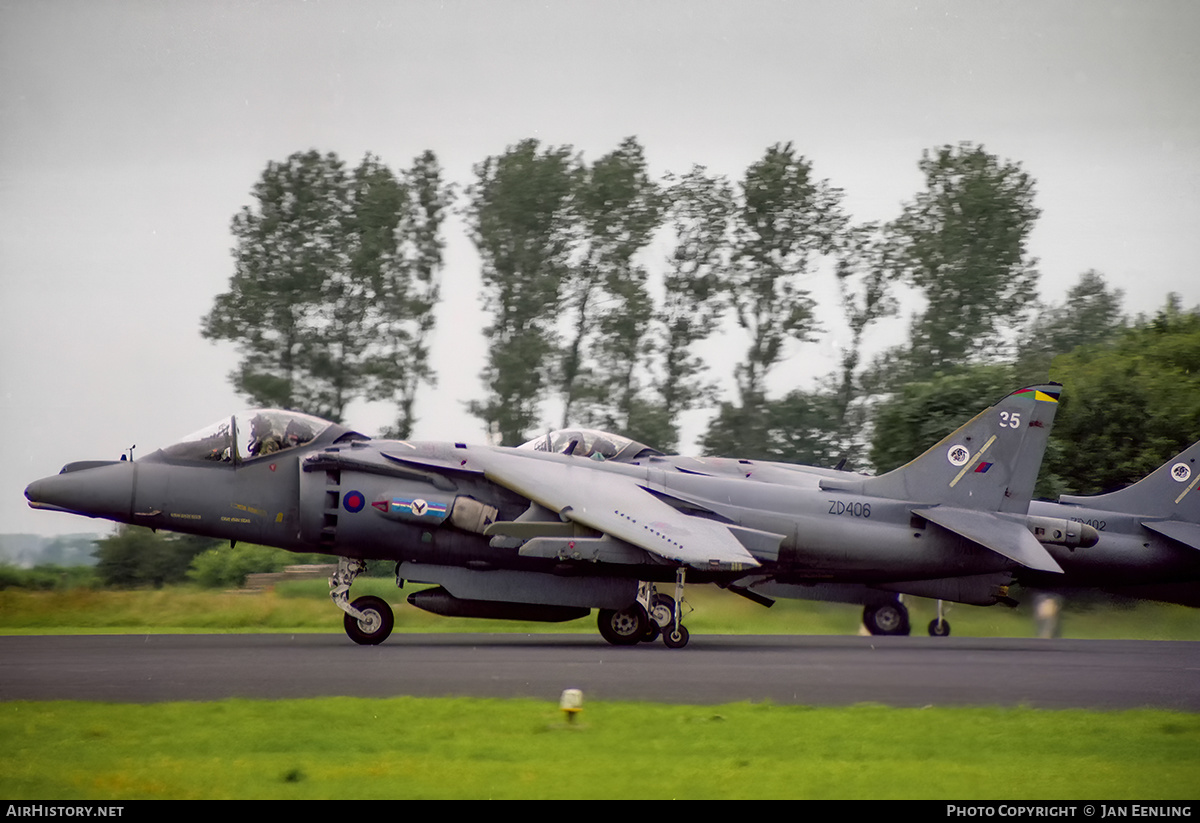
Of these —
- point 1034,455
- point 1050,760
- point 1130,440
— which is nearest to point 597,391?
point 1130,440

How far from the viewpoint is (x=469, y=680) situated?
39.0ft

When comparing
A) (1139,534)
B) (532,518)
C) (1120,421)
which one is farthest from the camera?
(1120,421)

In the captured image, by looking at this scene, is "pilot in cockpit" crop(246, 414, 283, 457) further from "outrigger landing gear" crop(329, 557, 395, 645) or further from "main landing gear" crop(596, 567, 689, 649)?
"main landing gear" crop(596, 567, 689, 649)

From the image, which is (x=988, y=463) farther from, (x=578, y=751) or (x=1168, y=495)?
(x=578, y=751)

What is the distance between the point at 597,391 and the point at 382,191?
25.1 feet

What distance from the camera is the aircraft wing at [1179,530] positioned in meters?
20.9

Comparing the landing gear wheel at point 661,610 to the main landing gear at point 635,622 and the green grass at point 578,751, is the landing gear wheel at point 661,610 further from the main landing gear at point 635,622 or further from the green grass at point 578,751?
the green grass at point 578,751

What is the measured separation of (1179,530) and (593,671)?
12822mm

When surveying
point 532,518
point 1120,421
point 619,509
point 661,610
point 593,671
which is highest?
point 1120,421

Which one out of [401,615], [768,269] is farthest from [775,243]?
[401,615]

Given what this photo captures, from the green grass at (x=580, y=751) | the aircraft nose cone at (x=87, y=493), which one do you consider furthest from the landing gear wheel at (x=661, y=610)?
the green grass at (x=580, y=751)

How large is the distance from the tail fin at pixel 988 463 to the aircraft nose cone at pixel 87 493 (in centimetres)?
1029

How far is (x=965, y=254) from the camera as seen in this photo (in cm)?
3944

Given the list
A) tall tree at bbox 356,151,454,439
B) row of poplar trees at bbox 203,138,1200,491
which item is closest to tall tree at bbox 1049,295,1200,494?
row of poplar trees at bbox 203,138,1200,491
